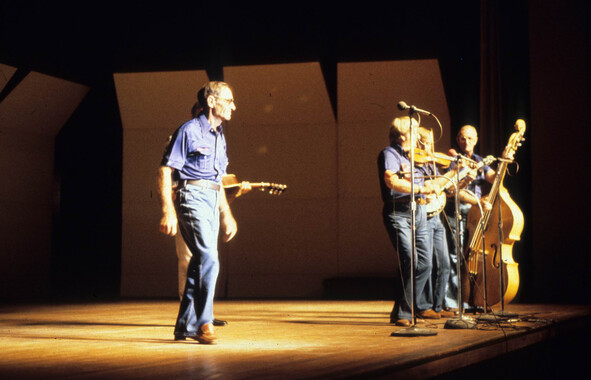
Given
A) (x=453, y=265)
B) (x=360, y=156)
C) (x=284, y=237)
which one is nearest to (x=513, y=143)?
(x=453, y=265)

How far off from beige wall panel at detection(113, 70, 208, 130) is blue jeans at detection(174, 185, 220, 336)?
565 cm

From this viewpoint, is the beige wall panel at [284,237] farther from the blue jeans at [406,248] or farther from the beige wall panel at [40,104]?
the blue jeans at [406,248]

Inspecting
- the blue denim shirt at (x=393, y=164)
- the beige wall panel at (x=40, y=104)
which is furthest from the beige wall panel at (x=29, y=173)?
the blue denim shirt at (x=393, y=164)

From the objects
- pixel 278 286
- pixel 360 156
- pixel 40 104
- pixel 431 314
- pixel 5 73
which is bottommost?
pixel 278 286

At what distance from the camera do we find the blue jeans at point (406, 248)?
Result: 4770 mm

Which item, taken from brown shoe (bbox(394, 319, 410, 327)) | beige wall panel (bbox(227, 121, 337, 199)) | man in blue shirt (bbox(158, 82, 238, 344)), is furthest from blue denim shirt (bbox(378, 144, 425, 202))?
beige wall panel (bbox(227, 121, 337, 199))

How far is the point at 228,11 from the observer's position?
29.4 ft

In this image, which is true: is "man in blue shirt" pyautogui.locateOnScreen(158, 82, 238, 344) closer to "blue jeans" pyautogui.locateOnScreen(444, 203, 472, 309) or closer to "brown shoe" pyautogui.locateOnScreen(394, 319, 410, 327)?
"brown shoe" pyautogui.locateOnScreen(394, 319, 410, 327)

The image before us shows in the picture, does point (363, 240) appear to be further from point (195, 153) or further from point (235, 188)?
point (195, 153)

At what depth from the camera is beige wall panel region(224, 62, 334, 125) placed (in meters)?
9.23

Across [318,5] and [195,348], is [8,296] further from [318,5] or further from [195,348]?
[195,348]

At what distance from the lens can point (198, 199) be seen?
12.9 feet

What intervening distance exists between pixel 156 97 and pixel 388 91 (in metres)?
2.89

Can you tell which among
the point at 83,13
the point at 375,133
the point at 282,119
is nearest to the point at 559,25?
the point at 375,133
